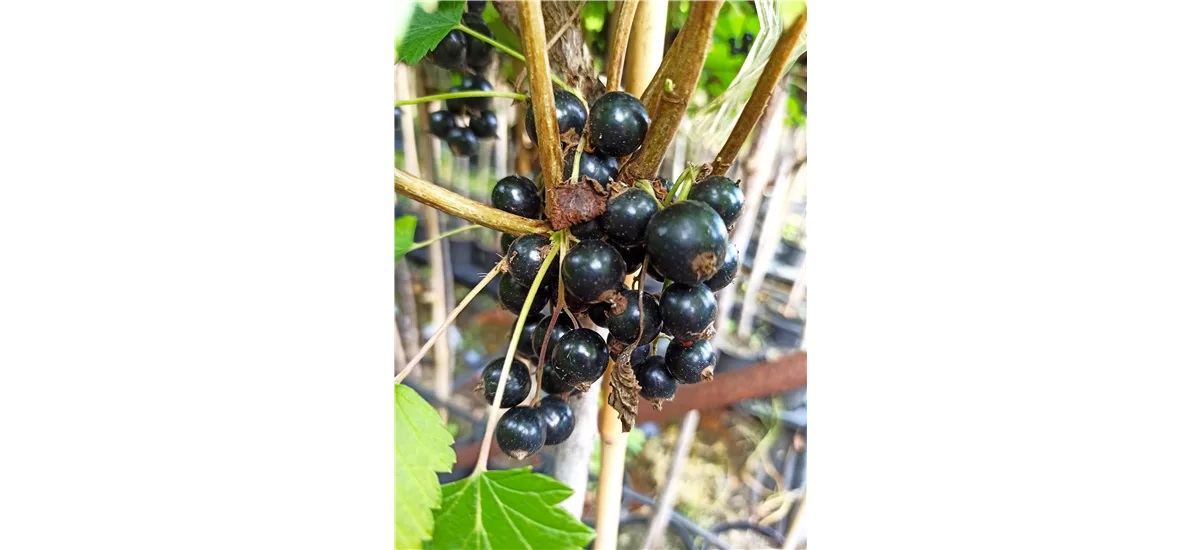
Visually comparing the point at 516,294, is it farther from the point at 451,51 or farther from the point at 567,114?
the point at 451,51

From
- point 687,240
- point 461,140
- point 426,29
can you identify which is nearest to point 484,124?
point 461,140

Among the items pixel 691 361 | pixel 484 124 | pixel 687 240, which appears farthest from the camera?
pixel 484 124

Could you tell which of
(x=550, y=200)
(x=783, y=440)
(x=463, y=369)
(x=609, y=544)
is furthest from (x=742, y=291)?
(x=550, y=200)

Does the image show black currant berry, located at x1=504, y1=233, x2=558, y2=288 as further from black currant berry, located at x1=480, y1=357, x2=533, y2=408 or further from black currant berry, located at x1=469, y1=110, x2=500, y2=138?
black currant berry, located at x1=469, y1=110, x2=500, y2=138

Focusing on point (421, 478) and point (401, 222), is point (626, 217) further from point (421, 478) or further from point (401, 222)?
point (401, 222)

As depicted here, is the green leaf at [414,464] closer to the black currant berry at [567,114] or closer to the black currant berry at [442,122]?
the black currant berry at [567,114]

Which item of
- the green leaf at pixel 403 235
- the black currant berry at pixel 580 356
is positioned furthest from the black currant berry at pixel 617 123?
the green leaf at pixel 403 235

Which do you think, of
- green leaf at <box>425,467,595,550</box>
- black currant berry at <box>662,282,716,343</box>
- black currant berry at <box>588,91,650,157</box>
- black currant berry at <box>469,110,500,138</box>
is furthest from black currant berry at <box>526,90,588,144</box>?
black currant berry at <box>469,110,500,138</box>
